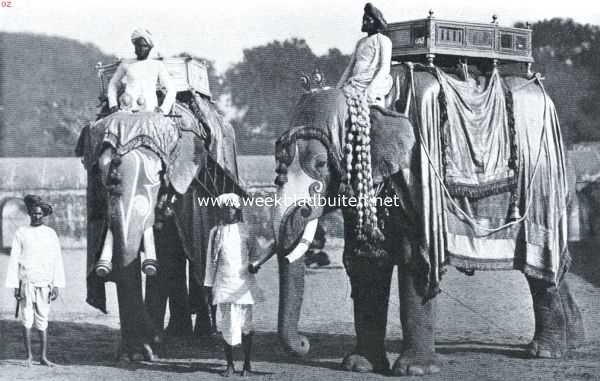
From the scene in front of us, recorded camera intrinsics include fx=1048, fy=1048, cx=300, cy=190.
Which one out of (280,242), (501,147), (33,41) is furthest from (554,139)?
(33,41)

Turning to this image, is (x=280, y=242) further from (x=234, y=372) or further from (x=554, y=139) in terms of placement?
(x=554, y=139)

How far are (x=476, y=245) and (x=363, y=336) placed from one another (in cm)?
129

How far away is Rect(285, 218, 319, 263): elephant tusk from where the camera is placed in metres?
8.28

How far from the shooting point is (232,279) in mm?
8445

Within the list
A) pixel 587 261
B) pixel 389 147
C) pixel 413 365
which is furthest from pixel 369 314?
pixel 587 261

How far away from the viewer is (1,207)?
23766 millimetres

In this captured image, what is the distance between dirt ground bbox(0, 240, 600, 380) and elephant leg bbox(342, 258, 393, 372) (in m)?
0.25

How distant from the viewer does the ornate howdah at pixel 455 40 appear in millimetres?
9328

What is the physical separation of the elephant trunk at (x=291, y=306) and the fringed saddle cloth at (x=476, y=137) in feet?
5.28

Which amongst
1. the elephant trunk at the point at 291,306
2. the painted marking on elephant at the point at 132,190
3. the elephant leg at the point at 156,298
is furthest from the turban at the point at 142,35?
the elephant trunk at the point at 291,306

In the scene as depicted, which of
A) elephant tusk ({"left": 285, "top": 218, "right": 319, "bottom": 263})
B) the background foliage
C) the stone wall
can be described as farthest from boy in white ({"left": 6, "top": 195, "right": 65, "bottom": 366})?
the background foliage

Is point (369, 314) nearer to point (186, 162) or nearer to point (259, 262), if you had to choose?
point (259, 262)

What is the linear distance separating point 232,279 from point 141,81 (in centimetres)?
213

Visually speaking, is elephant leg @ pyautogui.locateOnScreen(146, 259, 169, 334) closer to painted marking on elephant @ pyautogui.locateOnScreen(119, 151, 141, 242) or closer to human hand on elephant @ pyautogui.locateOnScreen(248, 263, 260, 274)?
painted marking on elephant @ pyautogui.locateOnScreen(119, 151, 141, 242)
